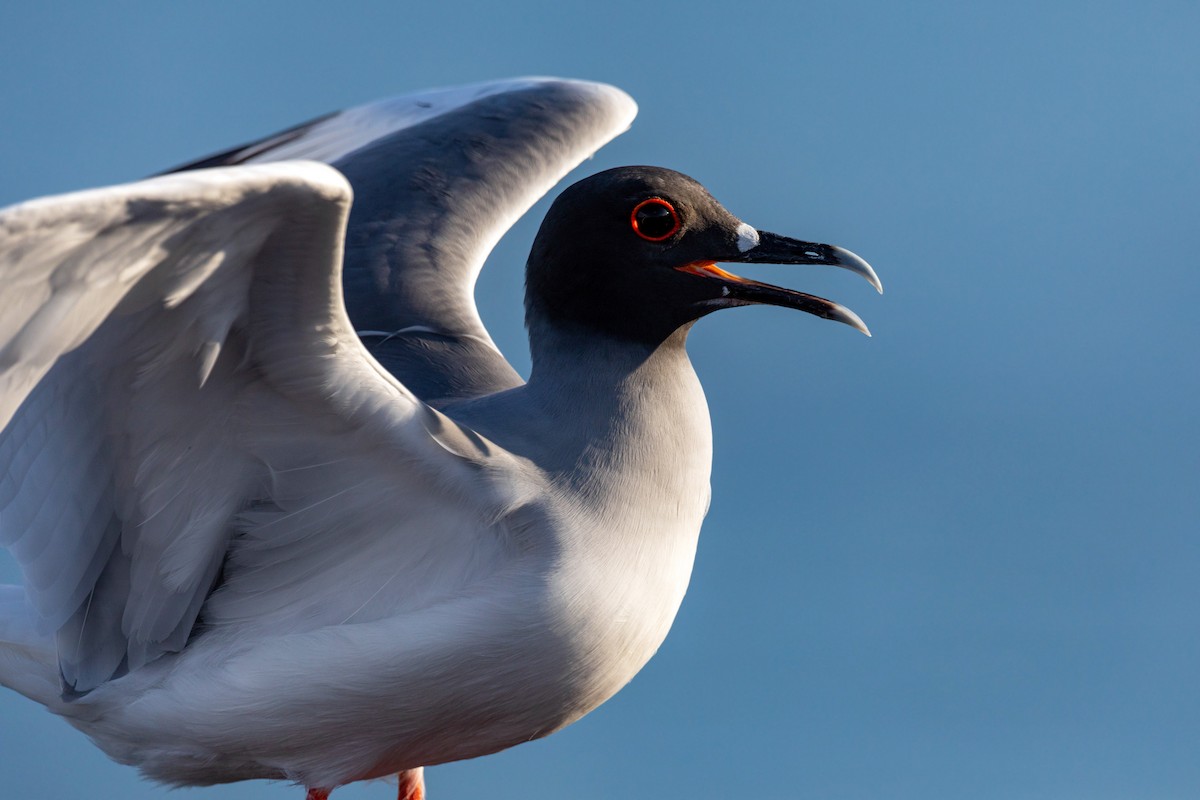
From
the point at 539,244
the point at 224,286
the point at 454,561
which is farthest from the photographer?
the point at 539,244

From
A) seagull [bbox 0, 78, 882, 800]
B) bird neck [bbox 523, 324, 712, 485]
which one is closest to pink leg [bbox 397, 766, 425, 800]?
seagull [bbox 0, 78, 882, 800]

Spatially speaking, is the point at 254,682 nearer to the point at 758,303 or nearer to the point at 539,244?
the point at 539,244

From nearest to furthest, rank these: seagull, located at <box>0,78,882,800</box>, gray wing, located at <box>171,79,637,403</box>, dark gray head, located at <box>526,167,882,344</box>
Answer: seagull, located at <box>0,78,882,800</box> → dark gray head, located at <box>526,167,882,344</box> → gray wing, located at <box>171,79,637,403</box>

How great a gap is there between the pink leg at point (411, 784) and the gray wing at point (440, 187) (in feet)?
3.98

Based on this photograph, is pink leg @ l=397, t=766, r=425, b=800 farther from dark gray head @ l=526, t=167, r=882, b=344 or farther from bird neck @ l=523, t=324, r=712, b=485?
dark gray head @ l=526, t=167, r=882, b=344

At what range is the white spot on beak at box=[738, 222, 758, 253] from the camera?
4098 millimetres

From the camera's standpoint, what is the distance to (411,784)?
4812 mm

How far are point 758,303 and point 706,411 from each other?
0.32 m

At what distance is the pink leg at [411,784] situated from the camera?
189 inches

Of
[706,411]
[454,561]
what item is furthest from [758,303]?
[454,561]

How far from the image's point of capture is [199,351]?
10.9ft

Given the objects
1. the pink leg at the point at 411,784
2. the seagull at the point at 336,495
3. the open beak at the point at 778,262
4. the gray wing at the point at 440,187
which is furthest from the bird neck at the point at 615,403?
the pink leg at the point at 411,784

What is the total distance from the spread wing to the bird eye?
2.32 ft

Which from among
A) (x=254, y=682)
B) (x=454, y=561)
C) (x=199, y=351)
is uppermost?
A: (x=199, y=351)
